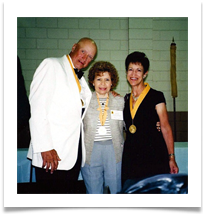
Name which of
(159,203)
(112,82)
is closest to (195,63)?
(112,82)

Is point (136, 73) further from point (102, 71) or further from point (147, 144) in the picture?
point (147, 144)

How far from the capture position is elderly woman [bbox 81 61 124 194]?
1.77 meters

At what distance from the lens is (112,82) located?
6.35ft

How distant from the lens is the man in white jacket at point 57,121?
4.76 ft

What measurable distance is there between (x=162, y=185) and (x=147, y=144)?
908mm

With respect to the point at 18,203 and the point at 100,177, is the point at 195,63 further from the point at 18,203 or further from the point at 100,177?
the point at 18,203

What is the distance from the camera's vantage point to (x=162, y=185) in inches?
35.0

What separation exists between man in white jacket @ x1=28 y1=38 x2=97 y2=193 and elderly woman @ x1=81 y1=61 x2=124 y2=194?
0.40 ft

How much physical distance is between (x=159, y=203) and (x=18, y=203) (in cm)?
111

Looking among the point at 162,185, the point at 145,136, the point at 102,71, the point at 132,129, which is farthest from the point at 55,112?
the point at 162,185

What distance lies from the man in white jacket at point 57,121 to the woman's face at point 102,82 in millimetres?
227

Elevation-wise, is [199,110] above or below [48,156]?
above

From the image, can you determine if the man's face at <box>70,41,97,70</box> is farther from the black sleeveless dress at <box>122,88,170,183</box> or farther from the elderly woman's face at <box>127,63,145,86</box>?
the black sleeveless dress at <box>122,88,170,183</box>

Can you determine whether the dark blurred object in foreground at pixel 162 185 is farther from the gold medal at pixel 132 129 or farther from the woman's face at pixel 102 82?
the woman's face at pixel 102 82
